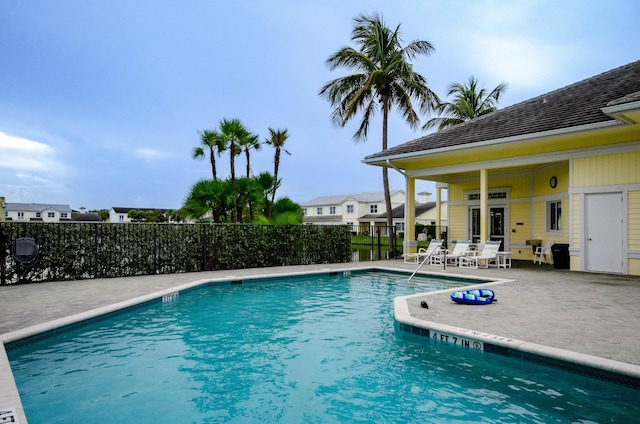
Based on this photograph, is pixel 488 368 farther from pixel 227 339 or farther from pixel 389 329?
pixel 227 339

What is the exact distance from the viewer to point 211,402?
3859 mm

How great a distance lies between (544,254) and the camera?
14086 millimetres

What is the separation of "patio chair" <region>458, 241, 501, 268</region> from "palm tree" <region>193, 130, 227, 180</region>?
16775mm

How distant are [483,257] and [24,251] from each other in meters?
12.1

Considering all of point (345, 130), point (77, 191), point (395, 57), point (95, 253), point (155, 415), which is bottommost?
point (155, 415)

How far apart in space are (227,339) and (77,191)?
20.9 metres

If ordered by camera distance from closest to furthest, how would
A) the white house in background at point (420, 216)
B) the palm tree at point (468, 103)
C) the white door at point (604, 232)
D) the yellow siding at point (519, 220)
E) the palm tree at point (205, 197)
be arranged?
1. the white door at point (604, 232)
2. the yellow siding at point (519, 220)
3. the palm tree at point (205, 197)
4. the palm tree at point (468, 103)
5. the white house in background at point (420, 216)

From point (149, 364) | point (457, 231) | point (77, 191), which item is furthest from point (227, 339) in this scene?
point (77, 191)

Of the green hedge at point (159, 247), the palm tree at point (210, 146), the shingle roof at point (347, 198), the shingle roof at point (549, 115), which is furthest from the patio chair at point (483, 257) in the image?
the shingle roof at point (347, 198)

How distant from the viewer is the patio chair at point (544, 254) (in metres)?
13.5

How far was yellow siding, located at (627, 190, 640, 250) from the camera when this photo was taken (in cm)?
1015

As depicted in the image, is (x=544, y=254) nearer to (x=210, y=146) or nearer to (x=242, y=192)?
(x=242, y=192)

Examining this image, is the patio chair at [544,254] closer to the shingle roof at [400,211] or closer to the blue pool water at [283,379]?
the blue pool water at [283,379]

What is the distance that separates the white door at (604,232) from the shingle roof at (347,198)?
3868 centimetres
